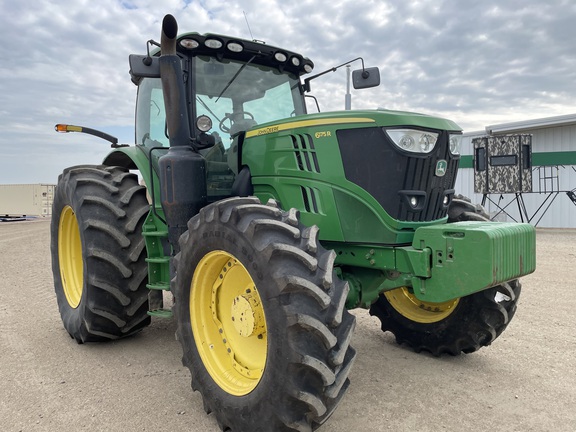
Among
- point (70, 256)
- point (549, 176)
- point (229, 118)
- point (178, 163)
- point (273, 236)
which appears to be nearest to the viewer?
point (273, 236)

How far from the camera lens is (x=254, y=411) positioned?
247 cm

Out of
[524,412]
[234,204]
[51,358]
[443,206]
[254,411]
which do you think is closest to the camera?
[254,411]

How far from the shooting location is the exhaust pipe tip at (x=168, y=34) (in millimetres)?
3096

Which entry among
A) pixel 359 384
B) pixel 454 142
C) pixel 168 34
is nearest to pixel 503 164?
pixel 454 142

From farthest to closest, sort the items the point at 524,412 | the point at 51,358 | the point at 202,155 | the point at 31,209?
the point at 31,209, the point at 51,358, the point at 202,155, the point at 524,412

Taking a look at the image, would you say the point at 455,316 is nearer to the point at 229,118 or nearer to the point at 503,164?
the point at 229,118

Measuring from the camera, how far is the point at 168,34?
10.3ft

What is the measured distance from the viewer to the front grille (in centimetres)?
292

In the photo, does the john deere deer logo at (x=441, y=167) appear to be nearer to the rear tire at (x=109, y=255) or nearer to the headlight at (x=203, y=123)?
the headlight at (x=203, y=123)

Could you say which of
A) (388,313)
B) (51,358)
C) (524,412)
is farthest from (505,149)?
(51,358)

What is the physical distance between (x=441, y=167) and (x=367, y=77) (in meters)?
1.33

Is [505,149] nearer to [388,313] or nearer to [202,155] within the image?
[388,313]

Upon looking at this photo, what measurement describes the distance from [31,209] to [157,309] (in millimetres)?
23608

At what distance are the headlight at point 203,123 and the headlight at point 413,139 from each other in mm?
1385
